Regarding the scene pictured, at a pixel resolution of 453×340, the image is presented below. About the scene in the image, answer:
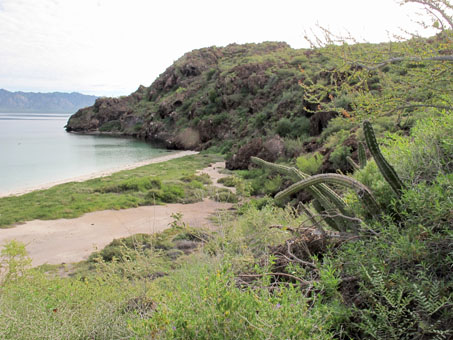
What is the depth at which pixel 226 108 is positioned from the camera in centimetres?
3716

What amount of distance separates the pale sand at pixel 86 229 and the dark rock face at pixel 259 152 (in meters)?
5.40

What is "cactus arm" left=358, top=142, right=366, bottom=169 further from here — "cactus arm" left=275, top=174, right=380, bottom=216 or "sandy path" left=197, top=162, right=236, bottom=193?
"sandy path" left=197, top=162, right=236, bottom=193

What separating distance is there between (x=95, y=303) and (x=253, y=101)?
3187 centimetres

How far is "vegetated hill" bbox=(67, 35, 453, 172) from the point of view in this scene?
381 cm

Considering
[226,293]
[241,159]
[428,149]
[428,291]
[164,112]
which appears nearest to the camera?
[226,293]

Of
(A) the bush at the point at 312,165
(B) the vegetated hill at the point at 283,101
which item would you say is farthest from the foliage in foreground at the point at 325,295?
(A) the bush at the point at 312,165

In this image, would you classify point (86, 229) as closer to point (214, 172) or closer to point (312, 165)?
point (312, 165)

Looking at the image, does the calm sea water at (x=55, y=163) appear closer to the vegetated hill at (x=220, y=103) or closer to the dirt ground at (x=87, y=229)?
the vegetated hill at (x=220, y=103)

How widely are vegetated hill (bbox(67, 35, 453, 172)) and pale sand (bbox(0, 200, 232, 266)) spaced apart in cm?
480

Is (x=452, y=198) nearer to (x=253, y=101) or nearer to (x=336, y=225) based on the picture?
(x=336, y=225)

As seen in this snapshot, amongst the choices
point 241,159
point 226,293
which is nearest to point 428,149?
point 226,293

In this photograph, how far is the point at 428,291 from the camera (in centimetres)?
198

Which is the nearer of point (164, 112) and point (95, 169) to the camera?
point (95, 169)

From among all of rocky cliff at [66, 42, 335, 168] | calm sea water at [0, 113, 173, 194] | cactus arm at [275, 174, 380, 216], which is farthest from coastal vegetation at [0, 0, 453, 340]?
calm sea water at [0, 113, 173, 194]
